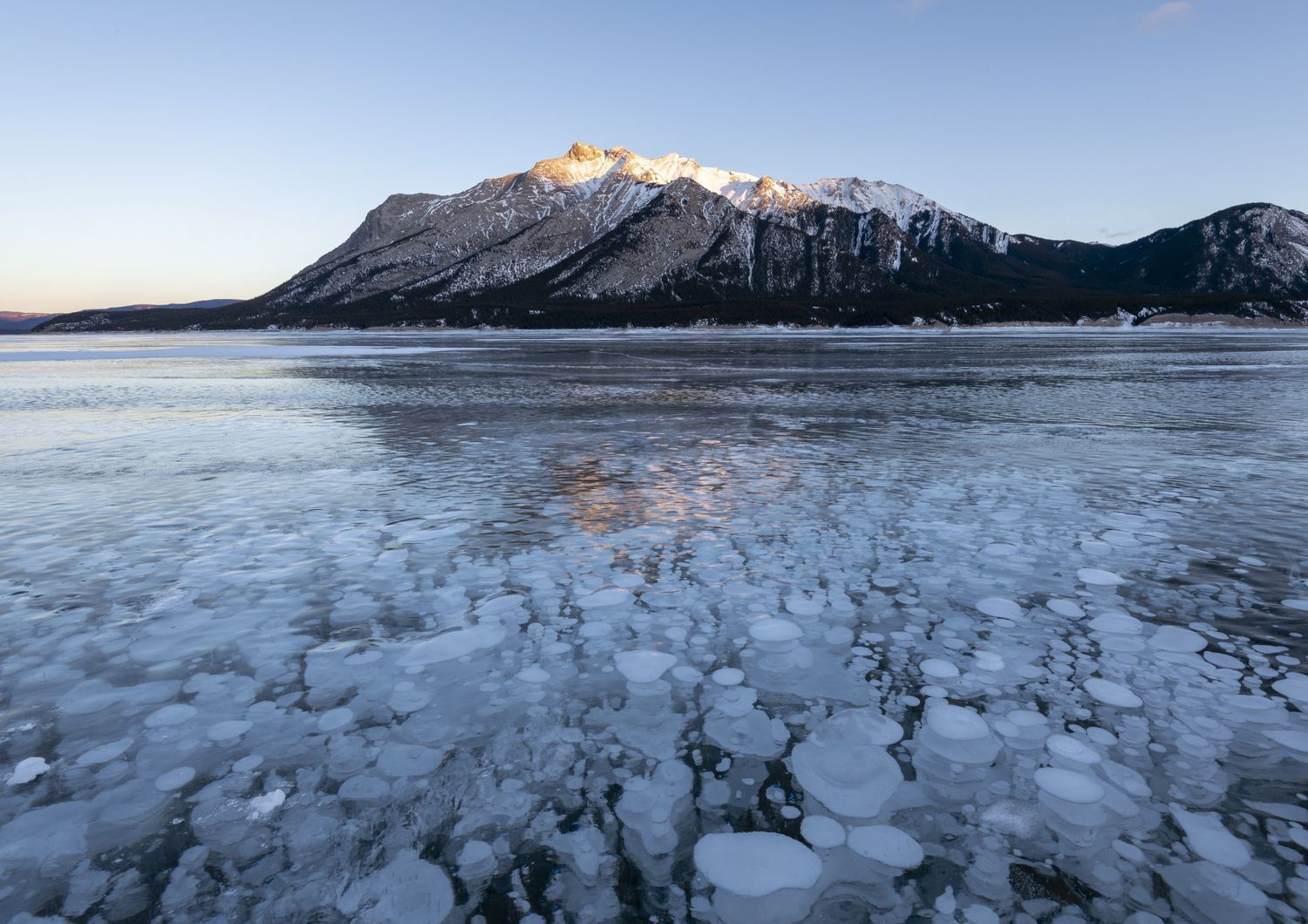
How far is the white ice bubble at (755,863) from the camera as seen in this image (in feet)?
9.74

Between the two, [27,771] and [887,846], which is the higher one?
[27,771]

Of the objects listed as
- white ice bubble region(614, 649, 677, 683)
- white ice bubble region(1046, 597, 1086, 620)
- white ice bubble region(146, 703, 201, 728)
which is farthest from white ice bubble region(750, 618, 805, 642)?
white ice bubble region(146, 703, 201, 728)

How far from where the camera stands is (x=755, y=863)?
3.09 metres

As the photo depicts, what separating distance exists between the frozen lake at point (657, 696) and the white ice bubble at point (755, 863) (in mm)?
19

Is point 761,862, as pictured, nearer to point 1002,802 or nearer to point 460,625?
point 1002,802

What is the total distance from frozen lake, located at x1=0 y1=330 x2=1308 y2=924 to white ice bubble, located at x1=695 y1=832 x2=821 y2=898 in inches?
0.8

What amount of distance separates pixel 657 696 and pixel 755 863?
1.47 m

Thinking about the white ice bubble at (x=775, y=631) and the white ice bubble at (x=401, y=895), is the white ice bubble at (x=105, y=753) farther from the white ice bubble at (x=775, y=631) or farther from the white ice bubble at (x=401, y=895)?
the white ice bubble at (x=775, y=631)

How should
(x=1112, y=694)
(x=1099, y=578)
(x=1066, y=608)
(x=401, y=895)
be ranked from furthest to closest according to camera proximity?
(x=1099, y=578)
(x=1066, y=608)
(x=1112, y=694)
(x=401, y=895)

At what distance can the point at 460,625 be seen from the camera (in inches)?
220

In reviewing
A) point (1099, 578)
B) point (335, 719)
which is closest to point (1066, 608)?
point (1099, 578)

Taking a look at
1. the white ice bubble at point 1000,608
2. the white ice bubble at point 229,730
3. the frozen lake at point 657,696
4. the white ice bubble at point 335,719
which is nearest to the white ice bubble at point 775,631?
the frozen lake at point 657,696

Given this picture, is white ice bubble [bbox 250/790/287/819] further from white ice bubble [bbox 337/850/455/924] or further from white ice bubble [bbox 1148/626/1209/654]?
white ice bubble [bbox 1148/626/1209/654]

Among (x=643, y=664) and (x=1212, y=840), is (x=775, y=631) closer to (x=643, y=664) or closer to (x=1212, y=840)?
(x=643, y=664)
